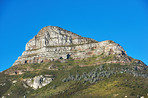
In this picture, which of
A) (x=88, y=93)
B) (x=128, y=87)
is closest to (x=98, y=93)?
(x=88, y=93)

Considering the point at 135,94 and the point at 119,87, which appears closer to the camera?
the point at 135,94

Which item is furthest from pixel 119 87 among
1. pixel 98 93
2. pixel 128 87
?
pixel 98 93

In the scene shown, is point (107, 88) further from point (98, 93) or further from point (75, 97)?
point (75, 97)

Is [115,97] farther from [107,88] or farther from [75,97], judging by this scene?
[75,97]

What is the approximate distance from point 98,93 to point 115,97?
65.8 ft

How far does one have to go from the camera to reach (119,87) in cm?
19675

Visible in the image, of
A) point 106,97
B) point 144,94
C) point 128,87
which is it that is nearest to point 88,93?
point 106,97

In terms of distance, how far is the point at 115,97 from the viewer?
174875 millimetres

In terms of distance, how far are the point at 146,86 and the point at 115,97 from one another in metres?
40.2

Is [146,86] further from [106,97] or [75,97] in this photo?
[75,97]

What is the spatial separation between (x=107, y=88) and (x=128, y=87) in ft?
61.1

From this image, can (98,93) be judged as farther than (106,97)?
Yes

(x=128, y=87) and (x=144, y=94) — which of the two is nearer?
(x=144, y=94)

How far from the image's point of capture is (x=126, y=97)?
171 meters
